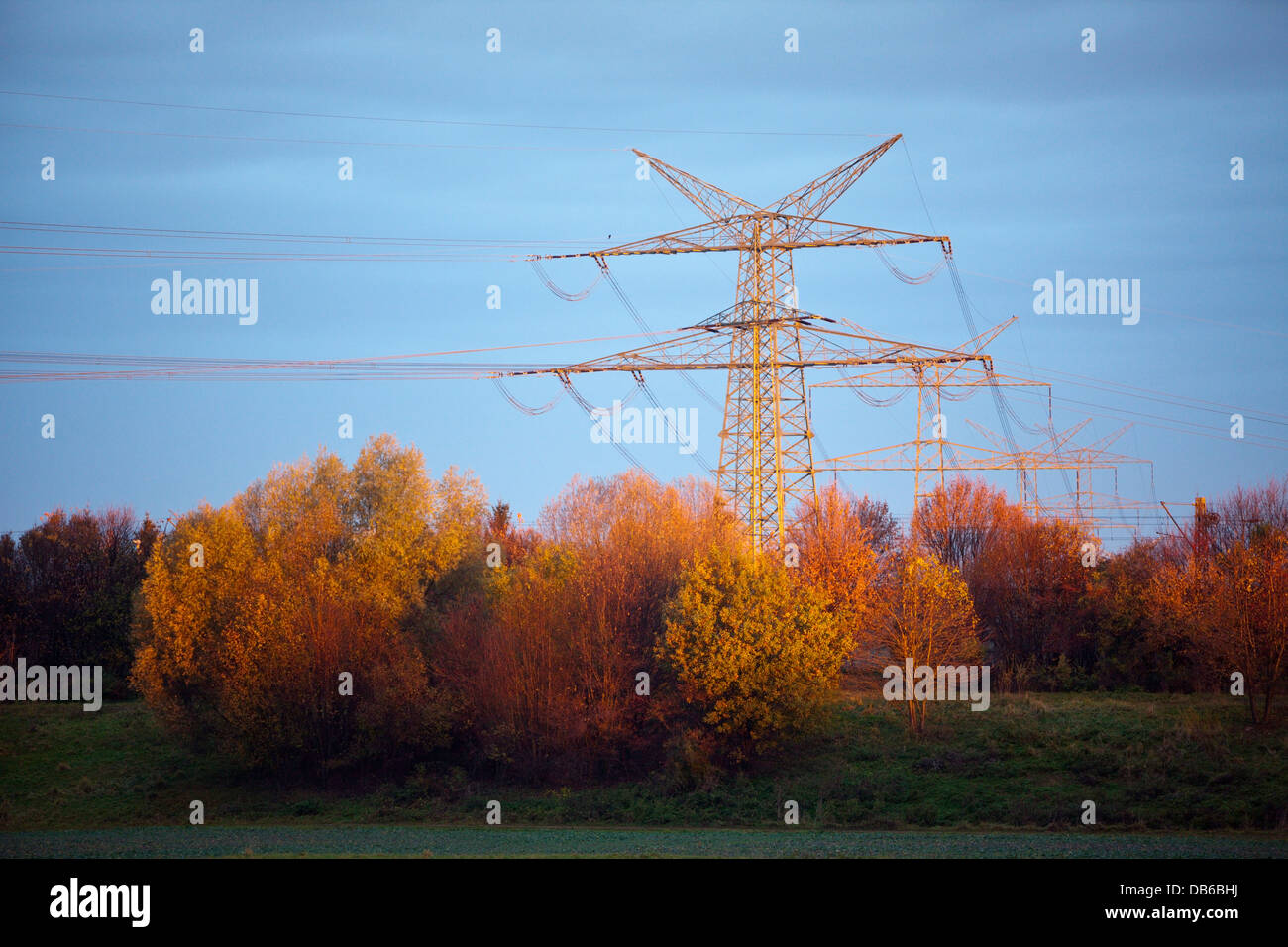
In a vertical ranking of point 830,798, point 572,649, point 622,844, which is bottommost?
point 830,798

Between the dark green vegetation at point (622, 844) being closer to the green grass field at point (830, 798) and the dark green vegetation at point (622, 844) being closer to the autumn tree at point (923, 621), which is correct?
the green grass field at point (830, 798)

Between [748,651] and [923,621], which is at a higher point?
[923,621]

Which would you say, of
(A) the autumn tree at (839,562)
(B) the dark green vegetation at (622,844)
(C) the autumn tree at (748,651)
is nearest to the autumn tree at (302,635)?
(B) the dark green vegetation at (622,844)

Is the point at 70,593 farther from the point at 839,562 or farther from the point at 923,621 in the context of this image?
the point at 923,621

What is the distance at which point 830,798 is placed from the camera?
41.5 meters

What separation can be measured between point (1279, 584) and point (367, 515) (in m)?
46.4

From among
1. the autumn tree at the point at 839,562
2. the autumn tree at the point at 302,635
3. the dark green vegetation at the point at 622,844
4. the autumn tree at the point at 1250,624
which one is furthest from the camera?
the autumn tree at the point at 839,562

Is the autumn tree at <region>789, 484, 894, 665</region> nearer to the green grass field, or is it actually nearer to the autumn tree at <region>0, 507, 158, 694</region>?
the green grass field

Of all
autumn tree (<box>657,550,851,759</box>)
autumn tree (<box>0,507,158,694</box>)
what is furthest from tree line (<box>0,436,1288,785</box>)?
autumn tree (<box>0,507,158,694</box>)

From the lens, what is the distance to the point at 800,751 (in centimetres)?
4641

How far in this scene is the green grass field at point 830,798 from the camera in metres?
32.3

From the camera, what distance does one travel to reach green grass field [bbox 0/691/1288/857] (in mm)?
32281

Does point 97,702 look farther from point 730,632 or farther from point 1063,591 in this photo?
point 1063,591

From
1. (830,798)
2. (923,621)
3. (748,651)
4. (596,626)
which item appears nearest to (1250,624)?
(923,621)
